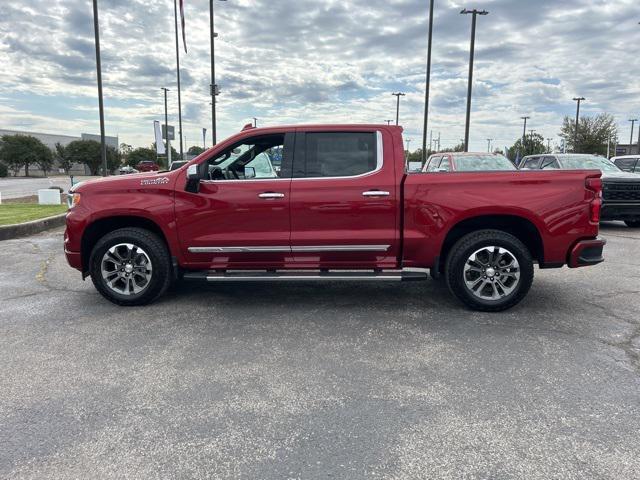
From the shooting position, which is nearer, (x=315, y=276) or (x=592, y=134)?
(x=315, y=276)

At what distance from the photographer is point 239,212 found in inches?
196

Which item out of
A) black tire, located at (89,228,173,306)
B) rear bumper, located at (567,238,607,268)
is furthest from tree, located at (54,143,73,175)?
rear bumper, located at (567,238,607,268)

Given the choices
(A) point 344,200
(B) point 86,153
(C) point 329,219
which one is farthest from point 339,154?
(B) point 86,153

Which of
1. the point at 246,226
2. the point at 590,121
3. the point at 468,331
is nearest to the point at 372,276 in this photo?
the point at 468,331

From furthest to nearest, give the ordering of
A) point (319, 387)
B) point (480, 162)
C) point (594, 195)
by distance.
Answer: point (480, 162)
point (594, 195)
point (319, 387)

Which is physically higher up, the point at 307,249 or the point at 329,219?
Result: the point at 329,219

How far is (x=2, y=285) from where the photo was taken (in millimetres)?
6207

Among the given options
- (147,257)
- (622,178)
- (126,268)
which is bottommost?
(126,268)

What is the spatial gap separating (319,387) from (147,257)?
2722mm

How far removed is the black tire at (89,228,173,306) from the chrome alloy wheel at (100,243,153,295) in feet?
0.07

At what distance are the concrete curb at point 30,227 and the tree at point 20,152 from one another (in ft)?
206

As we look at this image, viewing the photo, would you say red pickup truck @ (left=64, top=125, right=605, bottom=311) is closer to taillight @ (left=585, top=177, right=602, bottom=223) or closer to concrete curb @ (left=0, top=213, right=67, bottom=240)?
taillight @ (left=585, top=177, right=602, bottom=223)

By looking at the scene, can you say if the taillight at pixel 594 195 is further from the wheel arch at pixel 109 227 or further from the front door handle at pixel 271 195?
the wheel arch at pixel 109 227

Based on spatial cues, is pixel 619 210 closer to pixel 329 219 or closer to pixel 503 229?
pixel 503 229
